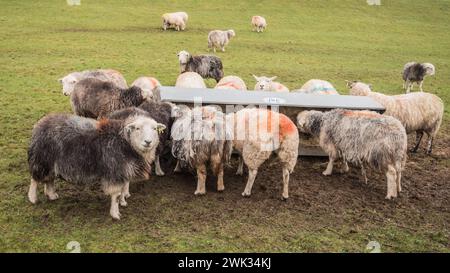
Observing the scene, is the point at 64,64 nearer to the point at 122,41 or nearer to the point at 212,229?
the point at 122,41

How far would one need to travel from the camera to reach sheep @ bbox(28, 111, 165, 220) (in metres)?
5.69

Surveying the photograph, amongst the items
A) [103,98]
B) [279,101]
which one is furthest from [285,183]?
[103,98]

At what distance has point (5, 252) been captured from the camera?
503 centimetres

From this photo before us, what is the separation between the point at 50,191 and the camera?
20.3 ft

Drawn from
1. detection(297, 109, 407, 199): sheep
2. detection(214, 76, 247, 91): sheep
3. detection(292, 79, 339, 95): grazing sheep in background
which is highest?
detection(214, 76, 247, 91): sheep

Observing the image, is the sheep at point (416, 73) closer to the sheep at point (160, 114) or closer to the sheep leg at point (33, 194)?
the sheep at point (160, 114)

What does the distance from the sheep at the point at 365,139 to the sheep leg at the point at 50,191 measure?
13.8 feet

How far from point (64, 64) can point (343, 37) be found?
15.9 m

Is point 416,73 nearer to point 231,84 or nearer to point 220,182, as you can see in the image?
point 231,84

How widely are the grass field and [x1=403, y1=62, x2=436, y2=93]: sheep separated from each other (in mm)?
438

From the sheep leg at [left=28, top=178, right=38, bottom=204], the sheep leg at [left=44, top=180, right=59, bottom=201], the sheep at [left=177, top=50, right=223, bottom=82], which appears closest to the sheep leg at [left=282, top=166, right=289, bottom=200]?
the sheep leg at [left=44, top=180, right=59, bottom=201]

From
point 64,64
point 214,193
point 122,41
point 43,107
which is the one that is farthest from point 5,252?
point 122,41

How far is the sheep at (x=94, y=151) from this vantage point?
5.69 meters

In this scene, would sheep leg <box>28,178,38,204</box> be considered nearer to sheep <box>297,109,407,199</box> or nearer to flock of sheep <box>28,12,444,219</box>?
flock of sheep <box>28,12,444,219</box>
